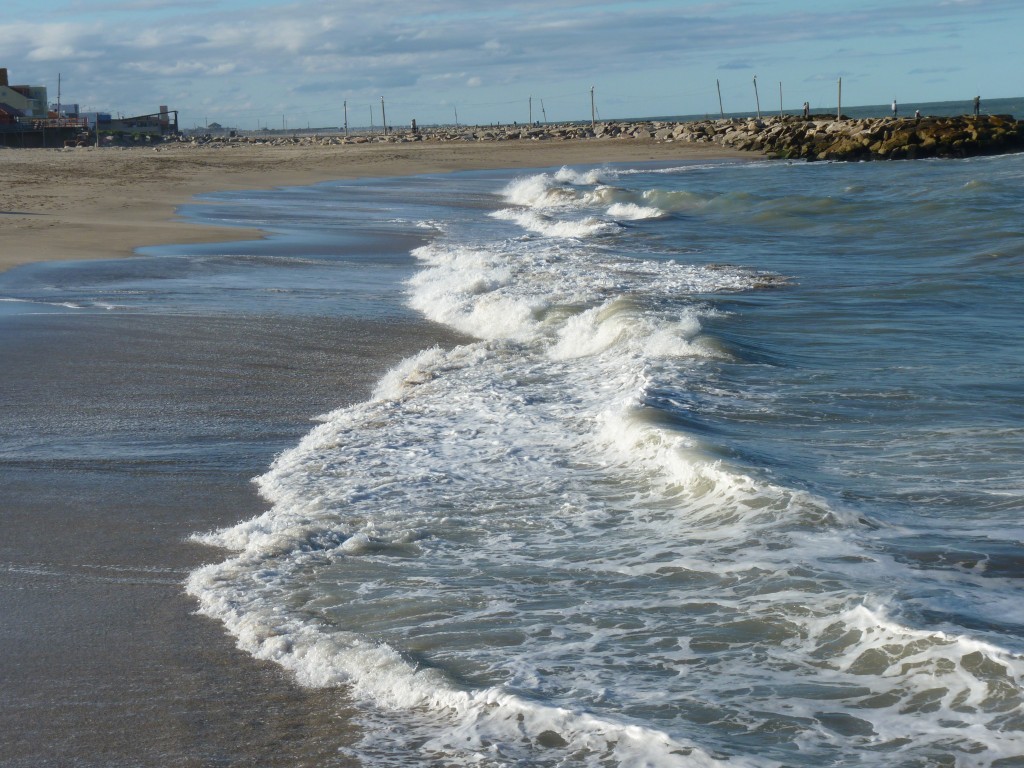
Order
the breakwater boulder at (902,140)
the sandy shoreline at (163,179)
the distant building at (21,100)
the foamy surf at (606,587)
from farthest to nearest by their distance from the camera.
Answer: the distant building at (21,100), the breakwater boulder at (902,140), the sandy shoreline at (163,179), the foamy surf at (606,587)

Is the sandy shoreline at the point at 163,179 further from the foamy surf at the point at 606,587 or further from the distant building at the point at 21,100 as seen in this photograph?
the distant building at the point at 21,100

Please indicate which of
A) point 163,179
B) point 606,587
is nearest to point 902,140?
point 163,179

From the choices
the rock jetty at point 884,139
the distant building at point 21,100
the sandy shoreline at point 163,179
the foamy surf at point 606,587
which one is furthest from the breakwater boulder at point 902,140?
the distant building at point 21,100

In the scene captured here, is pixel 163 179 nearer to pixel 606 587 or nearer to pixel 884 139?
pixel 884 139

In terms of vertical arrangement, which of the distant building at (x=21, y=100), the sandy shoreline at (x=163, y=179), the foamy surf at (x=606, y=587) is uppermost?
the distant building at (x=21, y=100)

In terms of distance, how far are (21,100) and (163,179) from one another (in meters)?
62.5

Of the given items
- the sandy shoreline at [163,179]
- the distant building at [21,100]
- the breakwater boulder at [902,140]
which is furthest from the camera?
the distant building at [21,100]

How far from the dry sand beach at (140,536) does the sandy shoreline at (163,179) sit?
6264 millimetres

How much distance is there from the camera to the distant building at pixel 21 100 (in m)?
81.9

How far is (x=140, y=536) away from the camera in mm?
5316

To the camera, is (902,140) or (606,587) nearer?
(606,587)

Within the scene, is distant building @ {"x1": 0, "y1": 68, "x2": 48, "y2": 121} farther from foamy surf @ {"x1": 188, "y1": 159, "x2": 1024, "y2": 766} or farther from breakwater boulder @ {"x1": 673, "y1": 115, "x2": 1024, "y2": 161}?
foamy surf @ {"x1": 188, "y1": 159, "x2": 1024, "y2": 766}

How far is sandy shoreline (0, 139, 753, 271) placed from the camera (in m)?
17.3

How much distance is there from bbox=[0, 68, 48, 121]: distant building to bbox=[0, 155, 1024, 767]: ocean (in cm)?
7621
